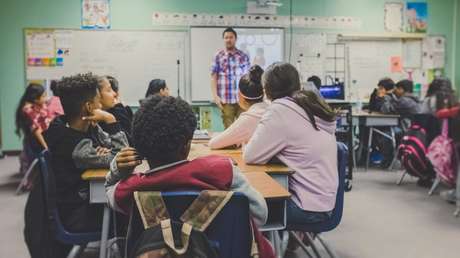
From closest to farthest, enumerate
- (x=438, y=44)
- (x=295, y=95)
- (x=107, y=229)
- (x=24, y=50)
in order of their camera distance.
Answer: (x=107, y=229), (x=295, y=95), (x=24, y=50), (x=438, y=44)

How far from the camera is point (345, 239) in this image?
3.36 m

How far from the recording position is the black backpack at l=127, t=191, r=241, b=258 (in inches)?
44.5

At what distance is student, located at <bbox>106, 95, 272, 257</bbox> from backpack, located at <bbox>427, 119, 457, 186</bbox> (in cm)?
338

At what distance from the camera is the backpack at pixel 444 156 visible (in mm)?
4184

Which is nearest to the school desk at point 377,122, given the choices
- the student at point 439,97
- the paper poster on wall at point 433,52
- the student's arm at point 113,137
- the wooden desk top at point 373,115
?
the wooden desk top at point 373,115

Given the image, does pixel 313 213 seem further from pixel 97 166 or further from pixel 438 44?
pixel 438 44

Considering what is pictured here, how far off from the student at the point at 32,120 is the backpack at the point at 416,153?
3.53 m

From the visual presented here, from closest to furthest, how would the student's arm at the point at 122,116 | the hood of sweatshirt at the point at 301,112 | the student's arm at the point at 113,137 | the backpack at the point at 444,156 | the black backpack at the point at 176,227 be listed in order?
the black backpack at the point at 176,227, the hood of sweatshirt at the point at 301,112, the student's arm at the point at 113,137, the student's arm at the point at 122,116, the backpack at the point at 444,156

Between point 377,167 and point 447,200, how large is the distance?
6.10 ft

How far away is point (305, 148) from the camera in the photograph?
218 centimetres

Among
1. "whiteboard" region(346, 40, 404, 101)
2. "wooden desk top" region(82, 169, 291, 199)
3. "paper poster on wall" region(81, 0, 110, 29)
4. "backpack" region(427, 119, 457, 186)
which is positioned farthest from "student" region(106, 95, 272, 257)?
"whiteboard" region(346, 40, 404, 101)

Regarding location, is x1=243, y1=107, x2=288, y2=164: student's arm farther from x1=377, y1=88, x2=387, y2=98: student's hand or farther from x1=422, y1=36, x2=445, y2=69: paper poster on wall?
x1=422, y1=36, x2=445, y2=69: paper poster on wall

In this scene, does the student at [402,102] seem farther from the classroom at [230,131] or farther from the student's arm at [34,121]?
the student's arm at [34,121]

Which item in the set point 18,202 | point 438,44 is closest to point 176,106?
point 18,202
